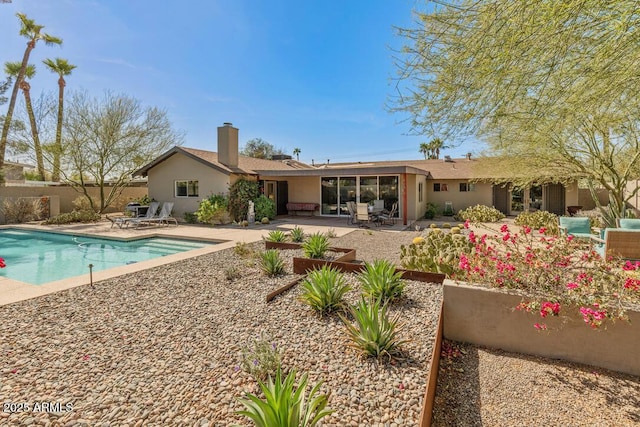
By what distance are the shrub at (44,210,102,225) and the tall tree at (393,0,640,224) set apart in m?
17.8

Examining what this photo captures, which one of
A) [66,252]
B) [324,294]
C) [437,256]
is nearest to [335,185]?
[437,256]

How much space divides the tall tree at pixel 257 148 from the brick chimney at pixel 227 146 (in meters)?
27.0

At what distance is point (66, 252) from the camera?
1016cm

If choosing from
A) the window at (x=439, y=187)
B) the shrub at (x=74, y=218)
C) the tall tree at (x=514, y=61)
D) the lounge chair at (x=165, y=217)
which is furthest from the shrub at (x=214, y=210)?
the window at (x=439, y=187)

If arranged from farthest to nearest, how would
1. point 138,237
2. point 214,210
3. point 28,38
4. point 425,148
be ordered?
point 425,148
point 28,38
point 214,210
point 138,237

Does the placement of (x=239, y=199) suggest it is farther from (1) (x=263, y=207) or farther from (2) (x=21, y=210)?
(2) (x=21, y=210)

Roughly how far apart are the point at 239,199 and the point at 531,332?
13368 mm

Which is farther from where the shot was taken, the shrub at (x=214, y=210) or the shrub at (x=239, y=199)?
the shrub at (x=239, y=199)

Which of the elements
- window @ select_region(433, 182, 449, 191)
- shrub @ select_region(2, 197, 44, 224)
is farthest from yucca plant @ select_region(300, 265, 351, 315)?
shrub @ select_region(2, 197, 44, 224)

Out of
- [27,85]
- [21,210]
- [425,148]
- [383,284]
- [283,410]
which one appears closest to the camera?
[283,410]

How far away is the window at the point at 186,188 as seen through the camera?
16.3 metres

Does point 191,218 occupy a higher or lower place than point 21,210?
lower

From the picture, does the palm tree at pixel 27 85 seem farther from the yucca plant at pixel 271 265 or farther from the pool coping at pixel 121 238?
the yucca plant at pixel 271 265

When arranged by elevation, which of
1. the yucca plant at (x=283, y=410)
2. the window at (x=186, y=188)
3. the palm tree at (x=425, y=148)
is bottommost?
the yucca plant at (x=283, y=410)
